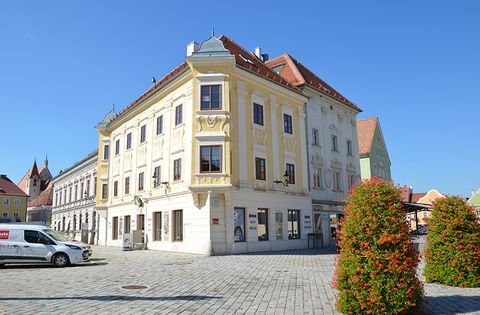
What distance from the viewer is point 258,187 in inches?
942

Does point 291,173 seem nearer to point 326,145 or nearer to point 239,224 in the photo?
point 326,145

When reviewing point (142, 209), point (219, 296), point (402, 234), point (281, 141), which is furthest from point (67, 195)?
point (402, 234)

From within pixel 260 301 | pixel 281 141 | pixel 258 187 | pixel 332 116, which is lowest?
pixel 260 301

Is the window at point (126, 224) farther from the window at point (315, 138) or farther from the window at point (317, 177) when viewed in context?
the window at point (315, 138)

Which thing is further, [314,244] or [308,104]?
[308,104]

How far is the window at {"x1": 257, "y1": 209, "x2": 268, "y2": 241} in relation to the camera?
23719mm

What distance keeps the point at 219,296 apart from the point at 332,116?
25894 mm

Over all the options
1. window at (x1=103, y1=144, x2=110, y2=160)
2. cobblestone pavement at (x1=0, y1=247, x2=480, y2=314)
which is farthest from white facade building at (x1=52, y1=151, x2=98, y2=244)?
cobblestone pavement at (x1=0, y1=247, x2=480, y2=314)

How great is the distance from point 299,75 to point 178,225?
618 inches

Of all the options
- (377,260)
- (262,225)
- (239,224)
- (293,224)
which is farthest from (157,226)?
(377,260)

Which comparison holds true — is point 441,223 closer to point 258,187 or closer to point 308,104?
point 258,187

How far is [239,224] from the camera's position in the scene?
2258 centimetres

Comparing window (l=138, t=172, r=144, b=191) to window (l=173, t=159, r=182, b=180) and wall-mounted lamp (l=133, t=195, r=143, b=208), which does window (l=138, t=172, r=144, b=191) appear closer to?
wall-mounted lamp (l=133, t=195, r=143, b=208)

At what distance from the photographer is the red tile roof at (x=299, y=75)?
31.2 metres
